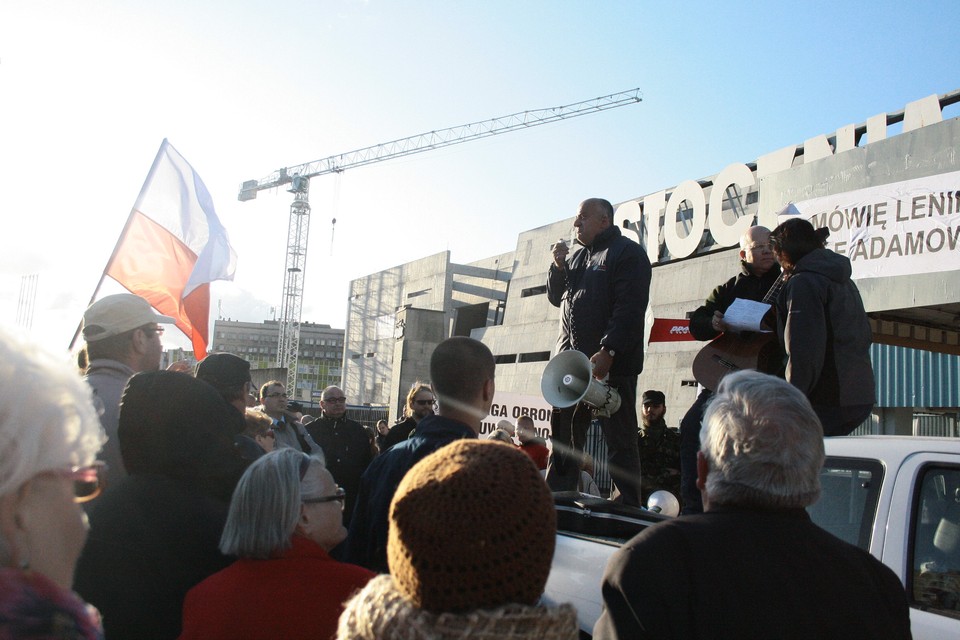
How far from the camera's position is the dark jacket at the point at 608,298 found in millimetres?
5039

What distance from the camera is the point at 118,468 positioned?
11.2 feet

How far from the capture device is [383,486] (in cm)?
306

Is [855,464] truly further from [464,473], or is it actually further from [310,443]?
[310,443]

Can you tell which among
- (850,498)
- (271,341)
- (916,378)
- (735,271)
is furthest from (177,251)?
(271,341)

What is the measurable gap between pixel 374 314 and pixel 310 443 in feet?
191

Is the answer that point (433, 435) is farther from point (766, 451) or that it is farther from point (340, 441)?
point (340, 441)

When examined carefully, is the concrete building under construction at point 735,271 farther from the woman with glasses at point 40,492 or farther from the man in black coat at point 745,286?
the woman with glasses at point 40,492

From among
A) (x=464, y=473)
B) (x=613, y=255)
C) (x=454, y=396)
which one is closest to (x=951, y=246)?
(x=613, y=255)

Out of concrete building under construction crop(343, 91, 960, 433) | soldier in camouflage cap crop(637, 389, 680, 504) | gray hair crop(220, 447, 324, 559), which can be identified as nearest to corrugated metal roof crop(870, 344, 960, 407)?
concrete building under construction crop(343, 91, 960, 433)

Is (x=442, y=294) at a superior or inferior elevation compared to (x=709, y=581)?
superior

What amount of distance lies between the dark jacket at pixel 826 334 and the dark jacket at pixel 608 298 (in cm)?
109

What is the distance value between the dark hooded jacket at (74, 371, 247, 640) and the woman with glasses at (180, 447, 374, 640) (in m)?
0.39

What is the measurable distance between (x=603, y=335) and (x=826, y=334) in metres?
1.60

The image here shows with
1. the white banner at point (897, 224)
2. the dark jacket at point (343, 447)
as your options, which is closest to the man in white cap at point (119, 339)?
the dark jacket at point (343, 447)
